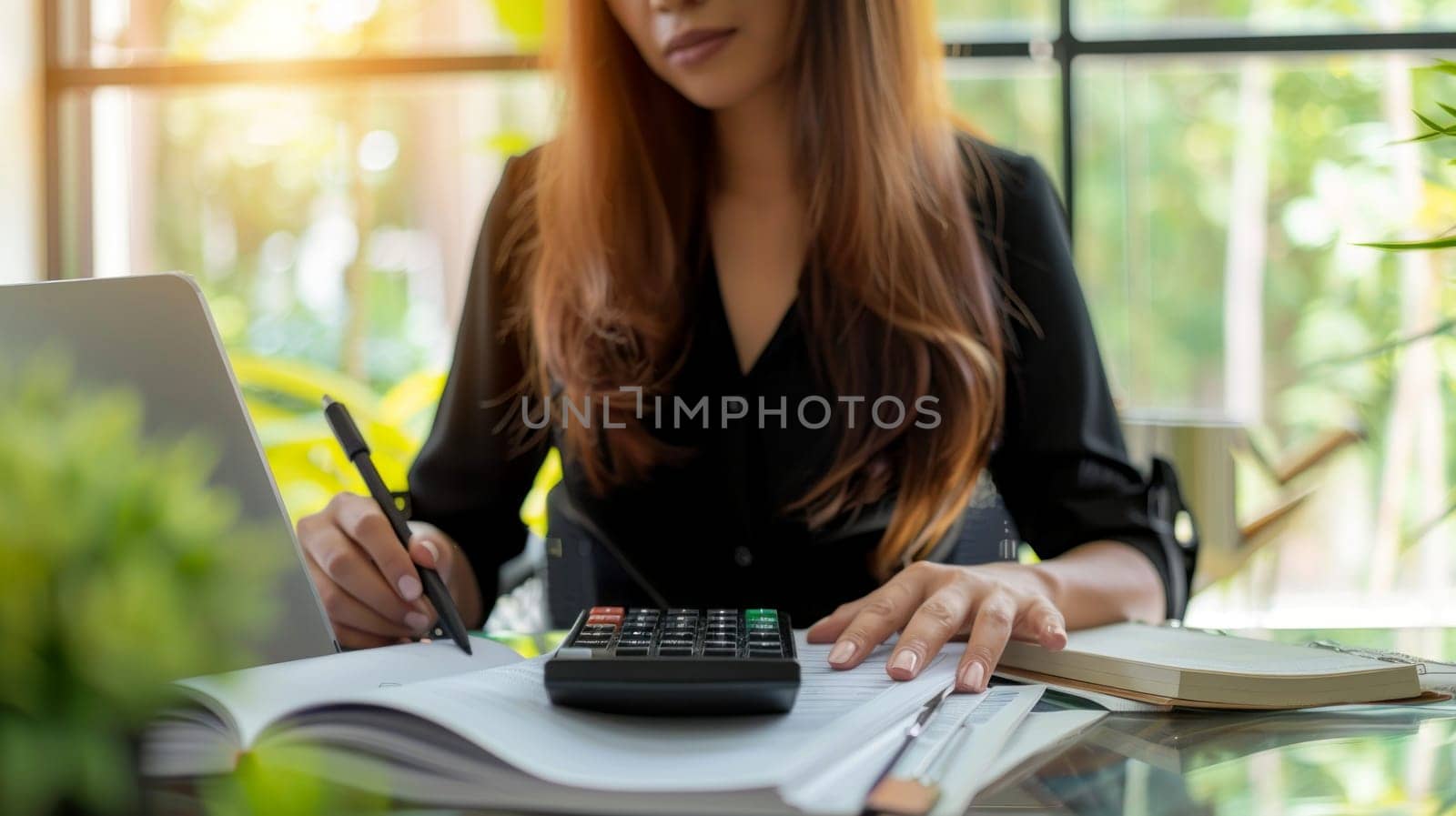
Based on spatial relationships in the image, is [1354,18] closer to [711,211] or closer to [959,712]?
[711,211]

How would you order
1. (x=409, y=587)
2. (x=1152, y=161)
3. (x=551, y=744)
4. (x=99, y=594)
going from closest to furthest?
1. (x=99, y=594)
2. (x=551, y=744)
3. (x=409, y=587)
4. (x=1152, y=161)

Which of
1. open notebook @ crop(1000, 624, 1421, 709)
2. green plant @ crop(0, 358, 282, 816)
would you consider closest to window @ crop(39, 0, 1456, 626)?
open notebook @ crop(1000, 624, 1421, 709)

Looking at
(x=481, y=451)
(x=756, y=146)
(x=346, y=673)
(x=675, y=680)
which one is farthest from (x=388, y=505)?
(x=756, y=146)

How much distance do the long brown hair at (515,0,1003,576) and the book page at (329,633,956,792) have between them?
576mm

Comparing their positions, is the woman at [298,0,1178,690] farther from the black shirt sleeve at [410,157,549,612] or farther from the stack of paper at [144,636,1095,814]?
the stack of paper at [144,636,1095,814]

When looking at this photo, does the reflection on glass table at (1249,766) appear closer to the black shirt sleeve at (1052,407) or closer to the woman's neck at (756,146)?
the black shirt sleeve at (1052,407)

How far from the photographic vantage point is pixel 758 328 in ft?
3.95

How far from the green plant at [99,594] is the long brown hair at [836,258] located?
0.97 m

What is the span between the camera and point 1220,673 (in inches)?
23.4

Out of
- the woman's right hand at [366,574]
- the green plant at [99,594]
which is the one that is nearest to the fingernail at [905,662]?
the woman's right hand at [366,574]

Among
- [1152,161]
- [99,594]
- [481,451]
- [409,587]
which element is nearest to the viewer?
[99,594]

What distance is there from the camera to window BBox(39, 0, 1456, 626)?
2.26 m

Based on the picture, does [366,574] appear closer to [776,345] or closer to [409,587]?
[409,587]

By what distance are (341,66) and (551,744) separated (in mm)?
2285
